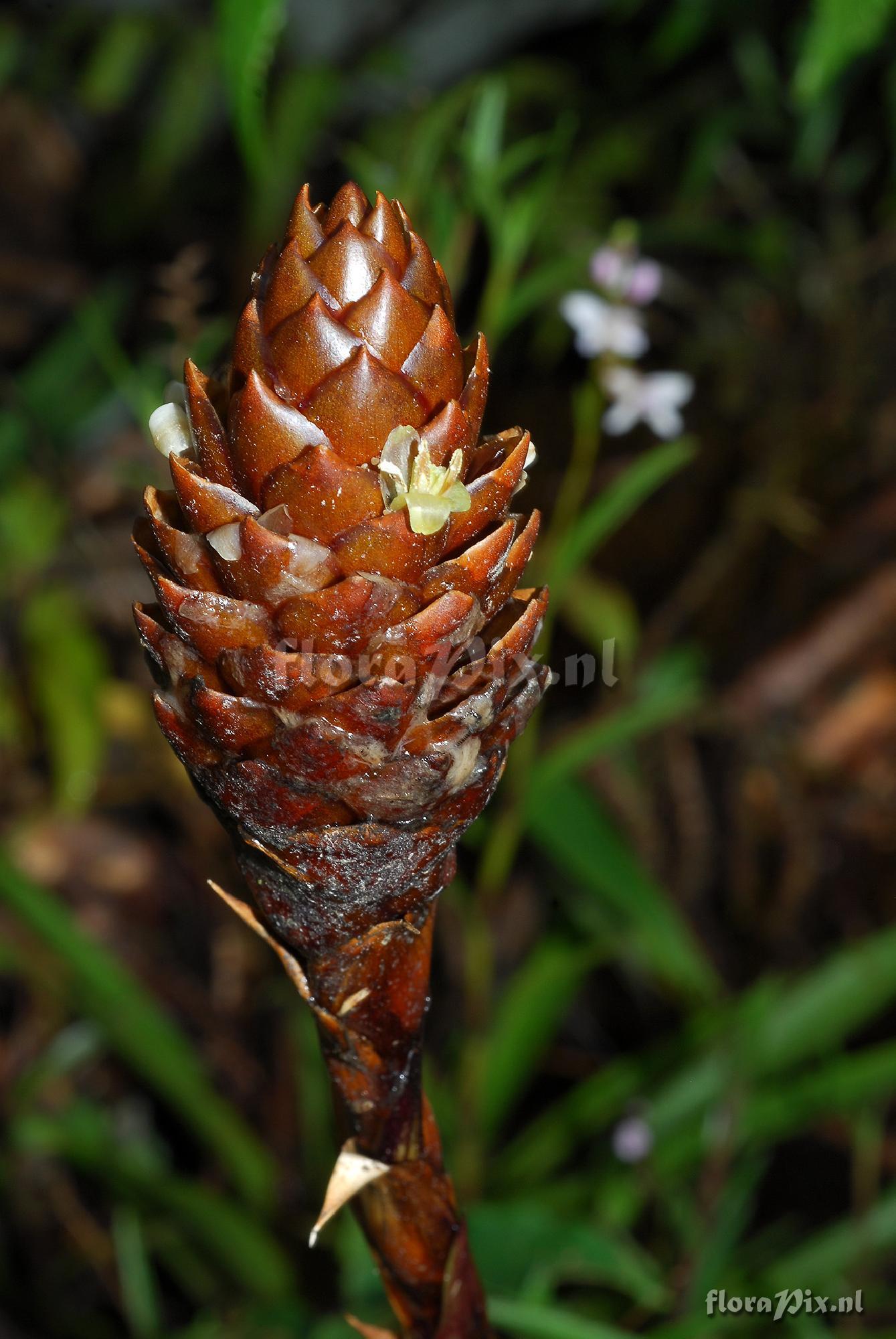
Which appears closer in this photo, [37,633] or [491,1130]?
[491,1130]

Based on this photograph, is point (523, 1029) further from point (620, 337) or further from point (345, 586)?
point (345, 586)

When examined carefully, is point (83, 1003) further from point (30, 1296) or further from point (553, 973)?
point (553, 973)

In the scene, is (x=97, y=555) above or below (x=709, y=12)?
below

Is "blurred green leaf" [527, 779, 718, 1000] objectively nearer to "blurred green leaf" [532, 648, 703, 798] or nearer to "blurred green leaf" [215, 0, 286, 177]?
"blurred green leaf" [532, 648, 703, 798]

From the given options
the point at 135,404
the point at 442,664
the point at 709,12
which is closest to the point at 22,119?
the point at 709,12

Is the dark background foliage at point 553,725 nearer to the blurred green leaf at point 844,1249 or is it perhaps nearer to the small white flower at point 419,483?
the blurred green leaf at point 844,1249

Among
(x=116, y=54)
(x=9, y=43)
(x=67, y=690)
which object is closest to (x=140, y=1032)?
(x=67, y=690)

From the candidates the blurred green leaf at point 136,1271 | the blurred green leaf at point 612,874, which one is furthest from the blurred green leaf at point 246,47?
the blurred green leaf at point 136,1271

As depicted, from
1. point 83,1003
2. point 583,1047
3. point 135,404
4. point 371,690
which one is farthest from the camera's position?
point 583,1047

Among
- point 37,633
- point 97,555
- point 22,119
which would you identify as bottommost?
point 37,633
